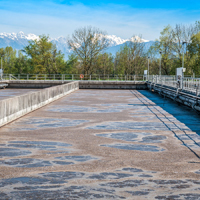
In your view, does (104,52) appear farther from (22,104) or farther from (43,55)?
(22,104)

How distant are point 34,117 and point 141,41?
82124 mm

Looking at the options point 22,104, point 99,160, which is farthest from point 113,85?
point 99,160

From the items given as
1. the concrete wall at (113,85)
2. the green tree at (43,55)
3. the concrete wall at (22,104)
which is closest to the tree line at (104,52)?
the green tree at (43,55)

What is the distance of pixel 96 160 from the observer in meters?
8.50

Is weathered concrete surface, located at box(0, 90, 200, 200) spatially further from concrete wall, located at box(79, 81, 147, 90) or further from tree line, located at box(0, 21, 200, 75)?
tree line, located at box(0, 21, 200, 75)

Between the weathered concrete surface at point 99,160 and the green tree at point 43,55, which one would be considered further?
the green tree at point 43,55

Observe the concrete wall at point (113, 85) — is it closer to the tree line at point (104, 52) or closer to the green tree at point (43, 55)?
the tree line at point (104, 52)

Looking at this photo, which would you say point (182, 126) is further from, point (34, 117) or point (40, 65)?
point (40, 65)

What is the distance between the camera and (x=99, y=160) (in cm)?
851

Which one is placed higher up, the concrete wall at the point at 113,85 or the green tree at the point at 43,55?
the green tree at the point at 43,55

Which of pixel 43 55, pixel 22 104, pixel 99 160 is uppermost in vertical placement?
pixel 43 55

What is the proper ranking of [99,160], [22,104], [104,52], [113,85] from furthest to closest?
[104,52] < [113,85] < [22,104] < [99,160]

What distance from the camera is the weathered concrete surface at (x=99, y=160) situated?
6.36 meters

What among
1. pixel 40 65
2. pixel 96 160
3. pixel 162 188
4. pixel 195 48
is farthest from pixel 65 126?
pixel 40 65
